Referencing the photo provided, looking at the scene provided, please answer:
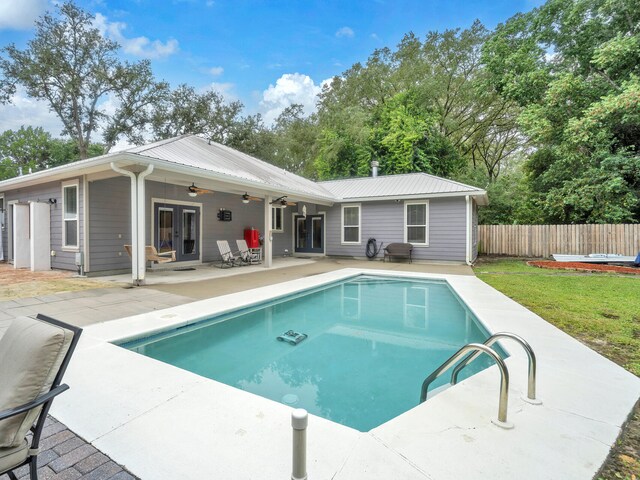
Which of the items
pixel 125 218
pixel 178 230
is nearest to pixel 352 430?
pixel 125 218

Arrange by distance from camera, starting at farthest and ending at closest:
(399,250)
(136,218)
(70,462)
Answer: (399,250), (136,218), (70,462)

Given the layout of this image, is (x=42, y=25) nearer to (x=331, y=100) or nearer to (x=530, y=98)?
(x=331, y=100)

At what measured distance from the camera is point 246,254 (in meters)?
11.5

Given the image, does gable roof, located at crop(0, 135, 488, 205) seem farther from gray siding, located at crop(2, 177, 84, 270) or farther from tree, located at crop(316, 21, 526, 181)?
tree, located at crop(316, 21, 526, 181)

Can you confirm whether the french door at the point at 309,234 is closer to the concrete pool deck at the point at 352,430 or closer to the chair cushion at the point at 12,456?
the concrete pool deck at the point at 352,430

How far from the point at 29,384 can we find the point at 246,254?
10176 millimetres

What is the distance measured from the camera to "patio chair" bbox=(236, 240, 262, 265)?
37.1ft

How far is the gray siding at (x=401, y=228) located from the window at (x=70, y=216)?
8917 millimetres

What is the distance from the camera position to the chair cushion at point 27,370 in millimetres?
1358

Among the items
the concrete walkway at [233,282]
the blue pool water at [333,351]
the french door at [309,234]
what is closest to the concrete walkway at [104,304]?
the concrete walkway at [233,282]

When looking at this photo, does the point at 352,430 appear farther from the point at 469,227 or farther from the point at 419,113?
the point at 419,113

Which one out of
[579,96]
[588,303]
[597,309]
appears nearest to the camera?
[597,309]

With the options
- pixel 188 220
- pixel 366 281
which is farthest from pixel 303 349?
pixel 188 220

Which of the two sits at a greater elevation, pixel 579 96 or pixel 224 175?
pixel 579 96
